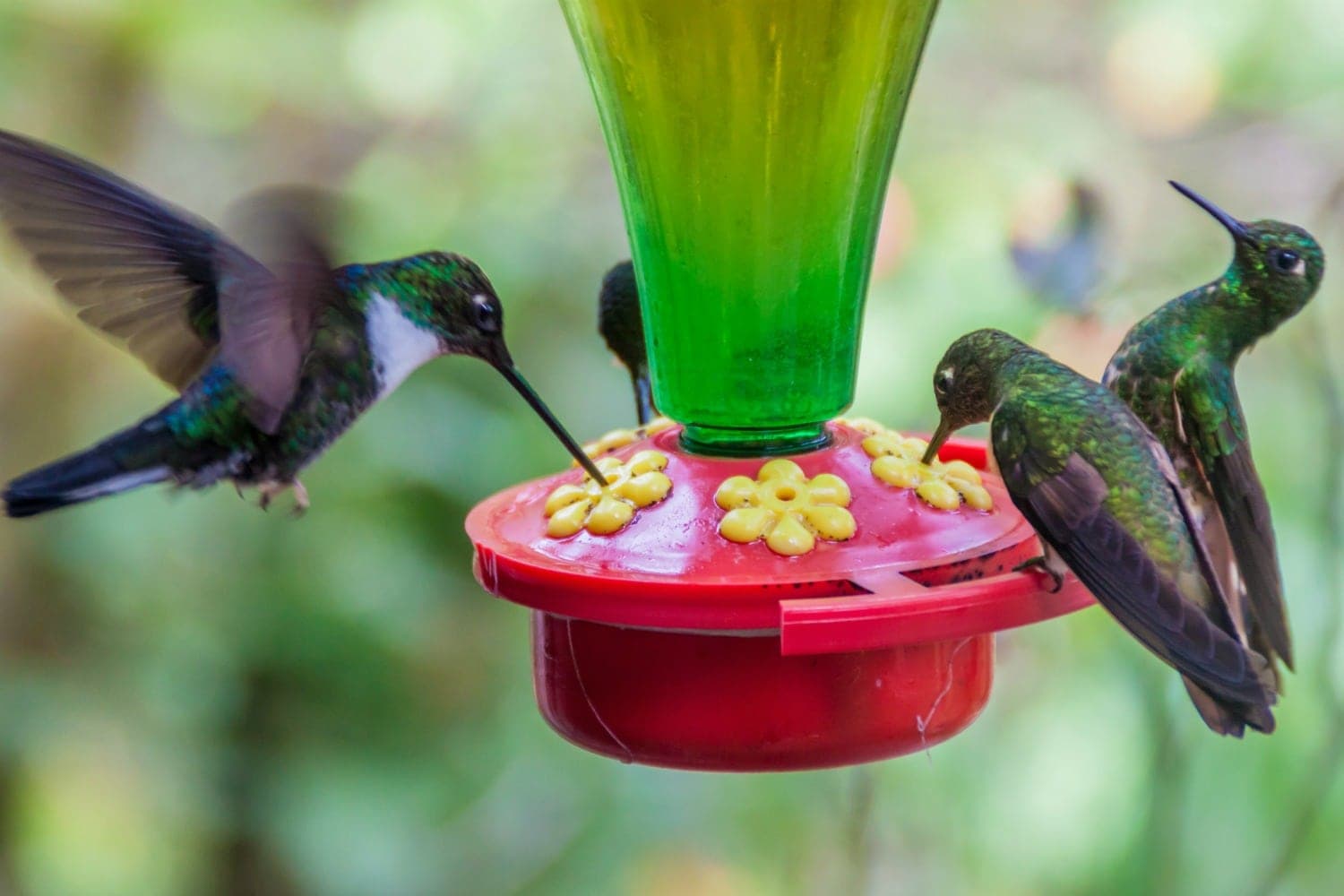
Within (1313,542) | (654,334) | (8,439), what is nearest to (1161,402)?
(654,334)

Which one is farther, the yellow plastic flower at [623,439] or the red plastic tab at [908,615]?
the yellow plastic flower at [623,439]

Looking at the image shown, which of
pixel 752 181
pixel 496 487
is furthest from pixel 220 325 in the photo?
pixel 496 487

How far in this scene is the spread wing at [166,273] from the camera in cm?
193

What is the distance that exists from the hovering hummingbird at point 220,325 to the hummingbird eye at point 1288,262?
1141mm

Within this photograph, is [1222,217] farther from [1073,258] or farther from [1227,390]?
[1073,258]

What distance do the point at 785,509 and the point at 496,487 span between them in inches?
61.0

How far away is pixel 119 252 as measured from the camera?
2.13 metres

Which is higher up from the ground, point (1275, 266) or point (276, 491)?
point (1275, 266)

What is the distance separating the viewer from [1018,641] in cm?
352

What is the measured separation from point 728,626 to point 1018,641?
197 cm

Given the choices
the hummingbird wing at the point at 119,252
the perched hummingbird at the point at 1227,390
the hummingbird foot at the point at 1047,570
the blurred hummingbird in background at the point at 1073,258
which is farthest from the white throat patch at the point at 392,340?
the blurred hummingbird in background at the point at 1073,258

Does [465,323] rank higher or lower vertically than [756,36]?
lower

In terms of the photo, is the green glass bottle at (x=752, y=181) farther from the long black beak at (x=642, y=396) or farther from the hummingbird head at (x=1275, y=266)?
the hummingbird head at (x=1275, y=266)

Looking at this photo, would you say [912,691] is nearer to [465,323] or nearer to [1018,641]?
[465,323]
